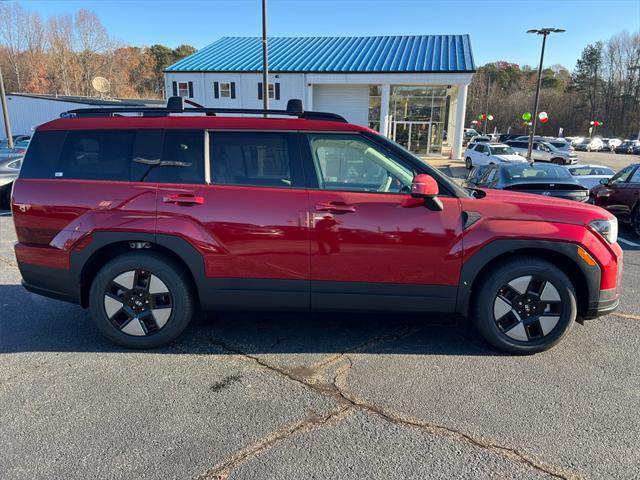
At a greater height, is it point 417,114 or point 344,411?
point 417,114

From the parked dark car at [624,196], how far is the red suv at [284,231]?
663cm

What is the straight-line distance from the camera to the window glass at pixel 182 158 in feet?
11.6

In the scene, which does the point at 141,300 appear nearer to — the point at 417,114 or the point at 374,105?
the point at 374,105

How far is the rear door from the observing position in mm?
3432

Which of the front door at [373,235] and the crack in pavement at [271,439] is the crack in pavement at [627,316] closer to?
the front door at [373,235]

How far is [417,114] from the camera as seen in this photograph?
31.3 metres

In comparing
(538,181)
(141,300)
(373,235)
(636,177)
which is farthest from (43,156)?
(636,177)

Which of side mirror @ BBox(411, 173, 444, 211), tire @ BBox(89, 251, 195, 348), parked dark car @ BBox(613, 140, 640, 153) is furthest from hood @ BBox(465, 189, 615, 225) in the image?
parked dark car @ BBox(613, 140, 640, 153)

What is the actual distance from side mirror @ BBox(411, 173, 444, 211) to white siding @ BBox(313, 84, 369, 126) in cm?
2901

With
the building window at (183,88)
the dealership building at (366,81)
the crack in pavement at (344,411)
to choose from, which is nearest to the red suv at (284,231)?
the crack in pavement at (344,411)

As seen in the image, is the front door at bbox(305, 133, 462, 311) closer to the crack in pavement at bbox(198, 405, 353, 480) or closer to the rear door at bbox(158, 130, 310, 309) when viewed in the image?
the rear door at bbox(158, 130, 310, 309)

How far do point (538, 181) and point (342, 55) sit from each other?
90.0 feet

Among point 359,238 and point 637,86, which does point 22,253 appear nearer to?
point 359,238

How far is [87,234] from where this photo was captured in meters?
3.55
